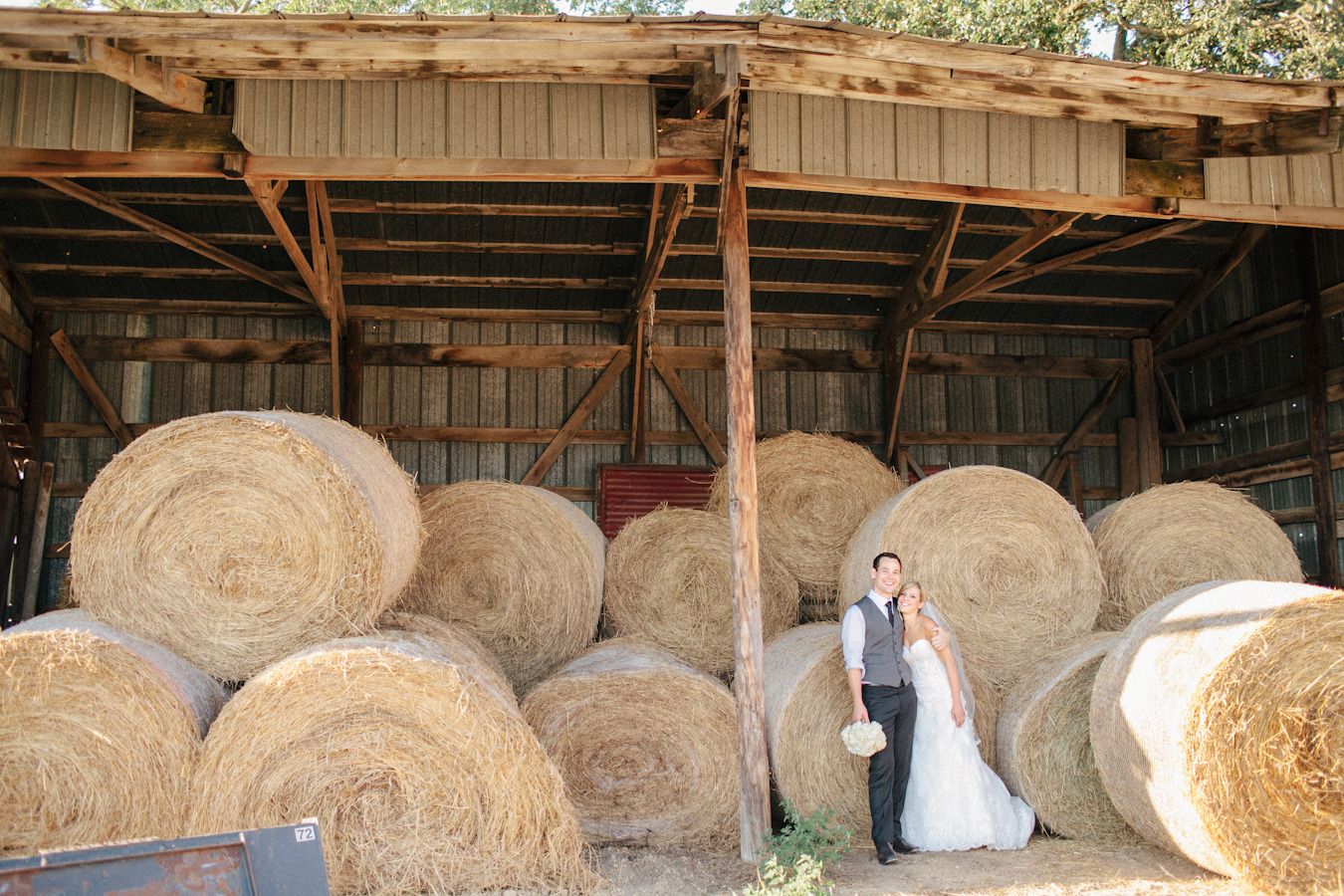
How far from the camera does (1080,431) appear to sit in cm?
1139

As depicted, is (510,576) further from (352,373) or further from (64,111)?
(352,373)

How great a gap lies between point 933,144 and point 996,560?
232cm

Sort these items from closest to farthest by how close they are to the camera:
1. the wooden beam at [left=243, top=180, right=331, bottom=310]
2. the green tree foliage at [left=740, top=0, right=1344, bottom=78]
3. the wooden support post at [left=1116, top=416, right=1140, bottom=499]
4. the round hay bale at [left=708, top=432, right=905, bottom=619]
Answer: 1. the wooden beam at [left=243, top=180, right=331, bottom=310]
2. the round hay bale at [left=708, top=432, right=905, bottom=619]
3. the wooden support post at [left=1116, top=416, right=1140, bottom=499]
4. the green tree foliage at [left=740, top=0, right=1344, bottom=78]

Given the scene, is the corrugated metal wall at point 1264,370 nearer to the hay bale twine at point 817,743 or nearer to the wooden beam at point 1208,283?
the wooden beam at point 1208,283

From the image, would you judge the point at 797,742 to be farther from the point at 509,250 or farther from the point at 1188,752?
the point at 509,250

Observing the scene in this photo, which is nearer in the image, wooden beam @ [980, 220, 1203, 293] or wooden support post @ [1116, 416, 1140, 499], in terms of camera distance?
wooden beam @ [980, 220, 1203, 293]

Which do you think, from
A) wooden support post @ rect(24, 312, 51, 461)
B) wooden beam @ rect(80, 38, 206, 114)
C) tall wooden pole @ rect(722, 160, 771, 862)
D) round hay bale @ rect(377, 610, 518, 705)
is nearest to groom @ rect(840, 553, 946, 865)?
tall wooden pole @ rect(722, 160, 771, 862)

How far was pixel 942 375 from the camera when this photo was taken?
37.6 ft

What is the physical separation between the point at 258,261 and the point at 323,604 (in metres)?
5.50

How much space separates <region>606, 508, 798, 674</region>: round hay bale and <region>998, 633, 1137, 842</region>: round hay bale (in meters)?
2.00

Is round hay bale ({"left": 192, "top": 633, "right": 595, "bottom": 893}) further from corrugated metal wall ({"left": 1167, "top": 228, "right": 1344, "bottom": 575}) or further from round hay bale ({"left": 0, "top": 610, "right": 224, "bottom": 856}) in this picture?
corrugated metal wall ({"left": 1167, "top": 228, "right": 1344, "bottom": 575})

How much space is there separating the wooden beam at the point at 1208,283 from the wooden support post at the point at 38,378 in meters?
9.90

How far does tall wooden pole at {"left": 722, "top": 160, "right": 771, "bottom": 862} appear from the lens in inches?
222

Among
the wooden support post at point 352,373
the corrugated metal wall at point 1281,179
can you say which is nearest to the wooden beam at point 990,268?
the corrugated metal wall at point 1281,179
